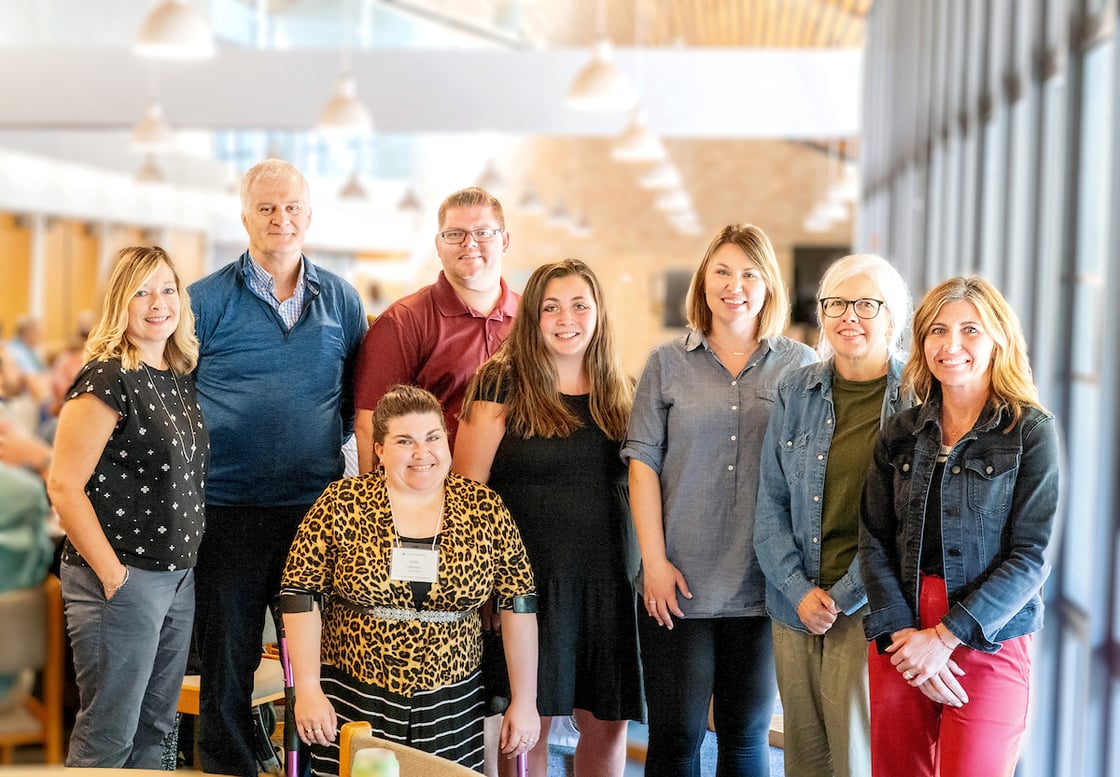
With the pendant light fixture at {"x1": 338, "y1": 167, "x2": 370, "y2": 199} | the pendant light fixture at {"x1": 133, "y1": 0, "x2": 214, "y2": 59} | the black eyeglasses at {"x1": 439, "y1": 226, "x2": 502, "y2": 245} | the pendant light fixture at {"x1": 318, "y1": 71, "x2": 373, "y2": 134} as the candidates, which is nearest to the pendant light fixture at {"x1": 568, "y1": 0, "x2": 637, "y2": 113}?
the pendant light fixture at {"x1": 318, "y1": 71, "x2": 373, "y2": 134}

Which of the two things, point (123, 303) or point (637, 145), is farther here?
point (637, 145)

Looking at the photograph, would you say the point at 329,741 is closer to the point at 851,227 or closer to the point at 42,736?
the point at 42,736

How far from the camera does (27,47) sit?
13.0 m

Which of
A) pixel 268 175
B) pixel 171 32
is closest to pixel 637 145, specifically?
pixel 171 32

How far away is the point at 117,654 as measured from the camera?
266 cm

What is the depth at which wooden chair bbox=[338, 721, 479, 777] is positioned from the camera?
191 centimetres

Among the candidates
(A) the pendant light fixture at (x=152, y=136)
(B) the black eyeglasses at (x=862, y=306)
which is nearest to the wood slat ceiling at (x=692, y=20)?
(A) the pendant light fixture at (x=152, y=136)

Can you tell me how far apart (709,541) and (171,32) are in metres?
5.67

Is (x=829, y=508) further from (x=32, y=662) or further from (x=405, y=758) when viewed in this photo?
(x=32, y=662)

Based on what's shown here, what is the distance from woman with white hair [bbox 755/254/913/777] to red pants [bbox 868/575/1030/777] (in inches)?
3.6

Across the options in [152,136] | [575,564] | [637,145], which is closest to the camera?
[575,564]

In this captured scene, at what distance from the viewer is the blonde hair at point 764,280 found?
9.11ft

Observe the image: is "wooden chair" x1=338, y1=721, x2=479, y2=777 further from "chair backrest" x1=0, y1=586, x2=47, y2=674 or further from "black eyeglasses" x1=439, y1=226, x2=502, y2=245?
"black eyeglasses" x1=439, y1=226, x2=502, y2=245

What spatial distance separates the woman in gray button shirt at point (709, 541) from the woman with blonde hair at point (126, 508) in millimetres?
1045
